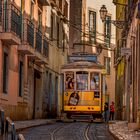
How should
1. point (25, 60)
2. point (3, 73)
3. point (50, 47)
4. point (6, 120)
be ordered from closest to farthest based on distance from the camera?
point (6, 120), point (3, 73), point (25, 60), point (50, 47)

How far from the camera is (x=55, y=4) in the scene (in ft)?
141

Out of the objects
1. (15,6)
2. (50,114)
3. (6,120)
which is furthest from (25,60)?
(6,120)

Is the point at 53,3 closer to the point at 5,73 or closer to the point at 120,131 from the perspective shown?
the point at 5,73

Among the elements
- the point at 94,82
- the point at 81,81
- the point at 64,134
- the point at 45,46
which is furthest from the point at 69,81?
the point at 64,134

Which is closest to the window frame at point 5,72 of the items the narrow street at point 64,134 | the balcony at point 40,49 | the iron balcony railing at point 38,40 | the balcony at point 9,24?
the balcony at point 9,24

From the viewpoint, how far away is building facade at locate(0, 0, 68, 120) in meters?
25.7

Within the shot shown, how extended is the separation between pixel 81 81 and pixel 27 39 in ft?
13.2

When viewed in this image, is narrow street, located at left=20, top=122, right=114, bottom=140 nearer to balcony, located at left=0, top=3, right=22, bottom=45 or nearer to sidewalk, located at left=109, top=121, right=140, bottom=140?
Answer: sidewalk, located at left=109, top=121, right=140, bottom=140

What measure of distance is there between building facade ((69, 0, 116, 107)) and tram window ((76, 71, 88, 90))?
78.5ft

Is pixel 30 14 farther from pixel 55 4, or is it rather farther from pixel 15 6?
pixel 55 4

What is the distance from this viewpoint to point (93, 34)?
192ft

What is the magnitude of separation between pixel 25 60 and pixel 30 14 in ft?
9.36

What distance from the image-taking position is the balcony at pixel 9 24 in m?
24.8

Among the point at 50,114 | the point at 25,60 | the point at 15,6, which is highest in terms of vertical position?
the point at 15,6
